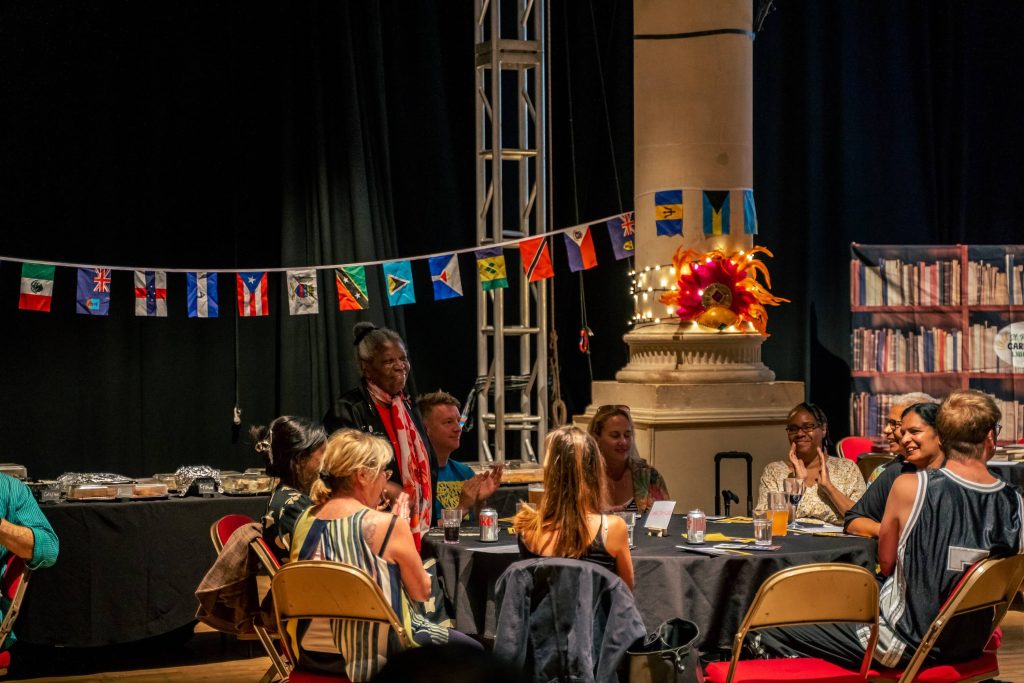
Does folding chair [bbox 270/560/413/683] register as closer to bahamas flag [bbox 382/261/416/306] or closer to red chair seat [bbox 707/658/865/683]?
red chair seat [bbox 707/658/865/683]

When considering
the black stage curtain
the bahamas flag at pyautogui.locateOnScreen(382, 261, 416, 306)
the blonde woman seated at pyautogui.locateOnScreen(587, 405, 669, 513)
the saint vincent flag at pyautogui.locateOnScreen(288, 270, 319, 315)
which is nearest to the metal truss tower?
the bahamas flag at pyautogui.locateOnScreen(382, 261, 416, 306)

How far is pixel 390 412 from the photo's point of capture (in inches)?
186

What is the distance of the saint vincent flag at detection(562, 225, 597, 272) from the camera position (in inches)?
277

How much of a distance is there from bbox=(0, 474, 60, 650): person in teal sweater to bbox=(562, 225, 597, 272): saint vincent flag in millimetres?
3643

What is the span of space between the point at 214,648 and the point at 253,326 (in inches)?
112

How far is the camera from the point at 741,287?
684 centimetres

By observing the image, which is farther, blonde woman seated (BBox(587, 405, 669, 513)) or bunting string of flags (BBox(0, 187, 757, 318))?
bunting string of flags (BBox(0, 187, 757, 318))

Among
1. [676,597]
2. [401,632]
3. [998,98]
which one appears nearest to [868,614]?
[676,597]

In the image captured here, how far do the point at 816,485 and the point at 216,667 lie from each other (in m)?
2.72

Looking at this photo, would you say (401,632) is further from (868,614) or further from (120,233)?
(120,233)

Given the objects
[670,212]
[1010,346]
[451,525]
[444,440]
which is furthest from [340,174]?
[1010,346]

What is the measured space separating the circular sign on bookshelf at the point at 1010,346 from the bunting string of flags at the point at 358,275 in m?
2.38

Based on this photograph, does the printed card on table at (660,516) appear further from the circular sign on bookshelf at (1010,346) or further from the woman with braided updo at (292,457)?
the circular sign on bookshelf at (1010,346)

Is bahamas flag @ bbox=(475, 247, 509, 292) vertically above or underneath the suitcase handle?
above
